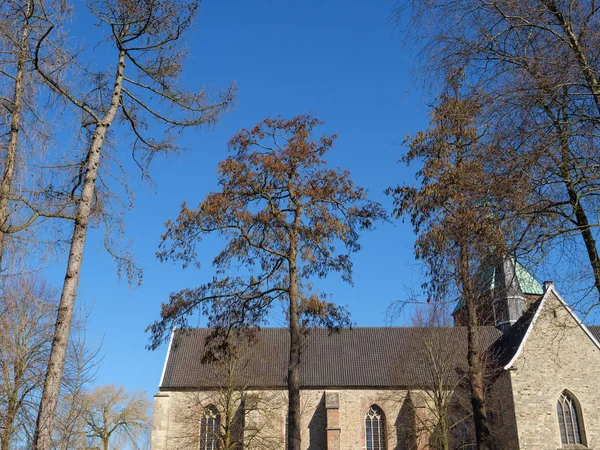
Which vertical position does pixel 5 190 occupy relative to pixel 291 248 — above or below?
below

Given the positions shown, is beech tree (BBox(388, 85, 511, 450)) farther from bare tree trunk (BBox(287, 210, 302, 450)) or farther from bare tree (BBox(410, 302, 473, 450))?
bare tree (BBox(410, 302, 473, 450))

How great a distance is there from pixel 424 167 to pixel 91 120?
734cm

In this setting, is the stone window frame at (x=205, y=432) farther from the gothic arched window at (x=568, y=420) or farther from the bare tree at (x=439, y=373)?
the gothic arched window at (x=568, y=420)

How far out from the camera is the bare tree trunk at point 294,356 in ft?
42.7

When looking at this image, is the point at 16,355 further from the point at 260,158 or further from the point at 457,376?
the point at 457,376

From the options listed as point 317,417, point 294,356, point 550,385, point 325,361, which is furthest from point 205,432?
point 294,356

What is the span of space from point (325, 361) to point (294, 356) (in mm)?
23553

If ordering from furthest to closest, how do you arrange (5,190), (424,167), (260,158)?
(260,158), (424,167), (5,190)

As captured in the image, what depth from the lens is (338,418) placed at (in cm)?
3291

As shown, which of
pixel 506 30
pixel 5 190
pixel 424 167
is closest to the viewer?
pixel 506 30

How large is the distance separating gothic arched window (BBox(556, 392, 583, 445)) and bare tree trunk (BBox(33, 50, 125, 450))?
86.1 feet

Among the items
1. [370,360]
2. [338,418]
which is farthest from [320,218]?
[370,360]

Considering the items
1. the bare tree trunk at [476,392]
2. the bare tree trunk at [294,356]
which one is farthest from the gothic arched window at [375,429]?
the bare tree trunk at [476,392]

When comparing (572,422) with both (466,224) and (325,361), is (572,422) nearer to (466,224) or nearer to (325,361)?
(325,361)
